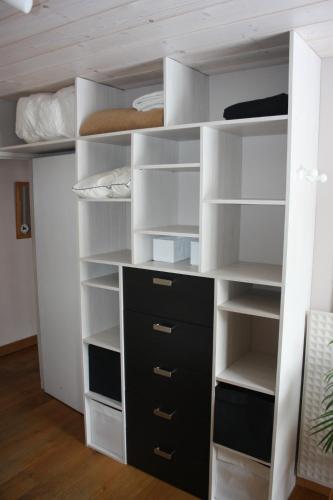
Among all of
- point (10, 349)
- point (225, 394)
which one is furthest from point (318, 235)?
point (10, 349)

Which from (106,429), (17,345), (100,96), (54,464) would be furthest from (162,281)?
(17,345)

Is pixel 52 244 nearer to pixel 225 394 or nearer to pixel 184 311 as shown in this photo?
pixel 184 311

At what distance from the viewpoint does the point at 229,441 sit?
2.04 m

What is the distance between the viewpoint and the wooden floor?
228 cm

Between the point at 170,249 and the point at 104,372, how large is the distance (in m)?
0.92

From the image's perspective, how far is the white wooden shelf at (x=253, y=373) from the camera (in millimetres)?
1969

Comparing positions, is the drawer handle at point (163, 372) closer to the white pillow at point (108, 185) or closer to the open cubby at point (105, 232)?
the open cubby at point (105, 232)

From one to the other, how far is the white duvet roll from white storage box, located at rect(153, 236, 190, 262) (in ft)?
3.01

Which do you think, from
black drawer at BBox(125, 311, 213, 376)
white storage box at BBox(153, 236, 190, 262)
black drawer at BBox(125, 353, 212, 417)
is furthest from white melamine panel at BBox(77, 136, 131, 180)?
black drawer at BBox(125, 353, 212, 417)

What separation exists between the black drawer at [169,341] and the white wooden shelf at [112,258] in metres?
0.30

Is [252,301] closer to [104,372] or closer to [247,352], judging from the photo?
[247,352]

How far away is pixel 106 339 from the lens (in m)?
2.62

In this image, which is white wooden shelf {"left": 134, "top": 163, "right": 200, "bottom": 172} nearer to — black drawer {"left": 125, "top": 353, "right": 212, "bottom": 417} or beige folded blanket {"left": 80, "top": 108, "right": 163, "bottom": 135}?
beige folded blanket {"left": 80, "top": 108, "right": 163, "bottom": 135}

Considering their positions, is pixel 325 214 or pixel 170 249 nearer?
pixel 325 214
